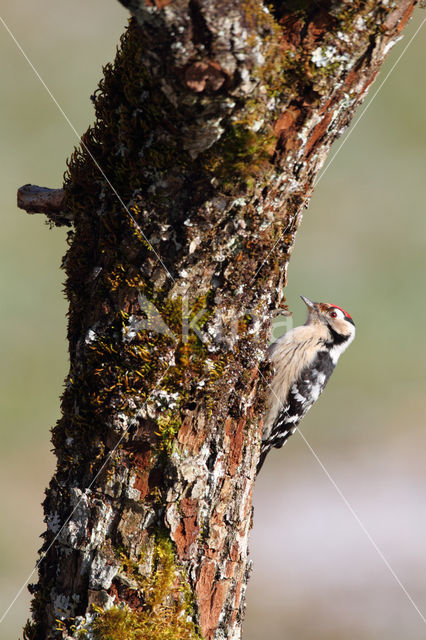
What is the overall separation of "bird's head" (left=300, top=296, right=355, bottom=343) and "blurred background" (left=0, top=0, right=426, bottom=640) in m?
2.13

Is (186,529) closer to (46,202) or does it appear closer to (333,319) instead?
(46,202)

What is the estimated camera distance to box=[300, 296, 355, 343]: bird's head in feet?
14.7

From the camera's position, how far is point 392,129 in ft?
31.3

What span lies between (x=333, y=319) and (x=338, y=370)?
306 centimetres

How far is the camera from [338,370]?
7418mm

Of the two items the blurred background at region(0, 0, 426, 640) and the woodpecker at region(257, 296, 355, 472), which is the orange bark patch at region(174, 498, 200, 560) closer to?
the woodpecker at region(257, 296, 355, 472)

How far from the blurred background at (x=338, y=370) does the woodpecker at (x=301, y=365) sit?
7.10 feet

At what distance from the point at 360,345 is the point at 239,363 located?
5696 mm

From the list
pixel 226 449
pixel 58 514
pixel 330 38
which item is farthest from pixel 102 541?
pixel 330 38

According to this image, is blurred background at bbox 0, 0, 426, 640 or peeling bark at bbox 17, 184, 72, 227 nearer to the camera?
peeling bark at bbox 17, 184, 72, 227

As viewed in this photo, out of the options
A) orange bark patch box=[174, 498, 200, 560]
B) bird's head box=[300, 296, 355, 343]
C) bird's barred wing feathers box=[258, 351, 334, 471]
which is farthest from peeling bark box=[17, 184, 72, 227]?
bird's head box=[300, 296, 355, 343]

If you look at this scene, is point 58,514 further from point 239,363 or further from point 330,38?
point 330,38

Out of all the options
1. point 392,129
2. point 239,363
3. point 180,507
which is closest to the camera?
point 180,507

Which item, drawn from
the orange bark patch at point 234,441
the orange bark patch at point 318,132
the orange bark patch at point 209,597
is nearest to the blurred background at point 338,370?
the orange bark patch at point 209,597
